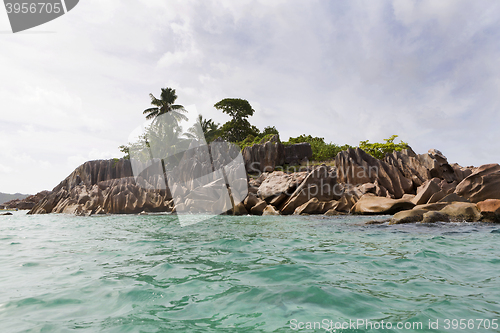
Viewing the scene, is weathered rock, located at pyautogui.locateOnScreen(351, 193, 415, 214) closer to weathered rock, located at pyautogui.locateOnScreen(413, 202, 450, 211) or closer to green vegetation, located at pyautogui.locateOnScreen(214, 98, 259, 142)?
weathered rock, located at pyautogui.locateOnScreen(413, 202, 450, 211)

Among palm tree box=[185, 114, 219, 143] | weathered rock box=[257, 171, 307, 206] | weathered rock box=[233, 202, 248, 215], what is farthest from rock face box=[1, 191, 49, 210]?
weathered rock box=[257, 171, 307, 206]

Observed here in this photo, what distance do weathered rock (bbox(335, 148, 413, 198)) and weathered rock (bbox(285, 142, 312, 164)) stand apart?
12.2 m

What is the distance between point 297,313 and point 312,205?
16.3m

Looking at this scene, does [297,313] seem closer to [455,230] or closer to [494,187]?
[455,230]

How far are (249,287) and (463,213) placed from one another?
38.7 ft

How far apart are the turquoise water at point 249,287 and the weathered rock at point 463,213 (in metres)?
5.04

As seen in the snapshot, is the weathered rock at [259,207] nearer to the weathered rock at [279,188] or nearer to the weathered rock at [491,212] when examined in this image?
the weathered rock at [279,188]

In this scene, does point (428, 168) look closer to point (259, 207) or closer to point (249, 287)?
A: point (259, 207)

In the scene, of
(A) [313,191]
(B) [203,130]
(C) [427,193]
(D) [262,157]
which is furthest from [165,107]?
(C) [427,193]

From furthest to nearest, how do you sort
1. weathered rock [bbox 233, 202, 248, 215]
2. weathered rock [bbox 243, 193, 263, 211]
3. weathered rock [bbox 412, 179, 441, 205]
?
weathered rock [bbox 243, 193, 263, 211] → weathered rock [bbox 233, 202, 248, 215] → weathered rock [bbox 412, 179, 441, 205]

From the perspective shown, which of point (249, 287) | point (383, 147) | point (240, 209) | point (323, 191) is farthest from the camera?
point (383, 147)

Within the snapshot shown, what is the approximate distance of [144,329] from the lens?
280 centimetres

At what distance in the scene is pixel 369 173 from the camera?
20891 millimetres

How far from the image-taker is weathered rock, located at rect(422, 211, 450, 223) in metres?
11.4
